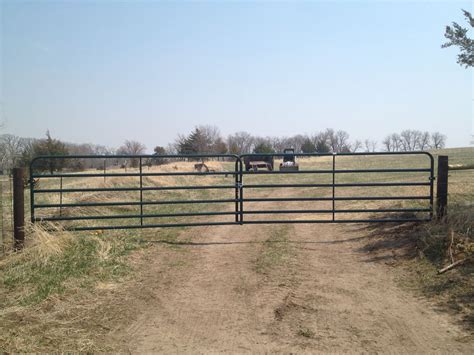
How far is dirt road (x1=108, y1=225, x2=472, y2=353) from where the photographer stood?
4.37 metres

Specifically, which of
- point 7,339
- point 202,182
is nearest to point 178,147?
point 202,182

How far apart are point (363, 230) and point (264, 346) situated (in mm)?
5844

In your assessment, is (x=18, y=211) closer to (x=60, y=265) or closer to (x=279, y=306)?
(x=60, y=265)

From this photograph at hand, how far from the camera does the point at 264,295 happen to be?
18.9ft

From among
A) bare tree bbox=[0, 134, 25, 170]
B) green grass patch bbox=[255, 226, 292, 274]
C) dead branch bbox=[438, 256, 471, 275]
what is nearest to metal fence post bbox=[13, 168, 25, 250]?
bare tree bbox=[0, 134, 25, 170]

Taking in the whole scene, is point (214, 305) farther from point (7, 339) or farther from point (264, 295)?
point (7, 339)

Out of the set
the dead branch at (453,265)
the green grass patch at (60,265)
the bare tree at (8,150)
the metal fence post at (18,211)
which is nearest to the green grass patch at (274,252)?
the green grass patch at (60,265)

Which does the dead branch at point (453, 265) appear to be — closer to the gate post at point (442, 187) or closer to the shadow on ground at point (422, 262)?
the shadow on ground at point (422, 262)

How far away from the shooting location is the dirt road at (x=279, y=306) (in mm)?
4371

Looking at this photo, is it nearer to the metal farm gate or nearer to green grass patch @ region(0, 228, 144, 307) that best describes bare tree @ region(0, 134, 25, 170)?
the metal farm gate

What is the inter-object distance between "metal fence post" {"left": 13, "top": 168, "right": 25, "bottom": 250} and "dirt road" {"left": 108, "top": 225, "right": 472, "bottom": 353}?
103 inches

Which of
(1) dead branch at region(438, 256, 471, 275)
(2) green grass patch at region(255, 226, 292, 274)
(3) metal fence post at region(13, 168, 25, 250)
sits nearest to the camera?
(1) dead branch at region(438, 256, 471, 275)

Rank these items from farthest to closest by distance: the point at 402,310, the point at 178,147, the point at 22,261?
1. the point at 178,147
2. the point at 22,261
3. the point at 402,310

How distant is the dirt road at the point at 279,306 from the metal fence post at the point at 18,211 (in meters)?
2.60
